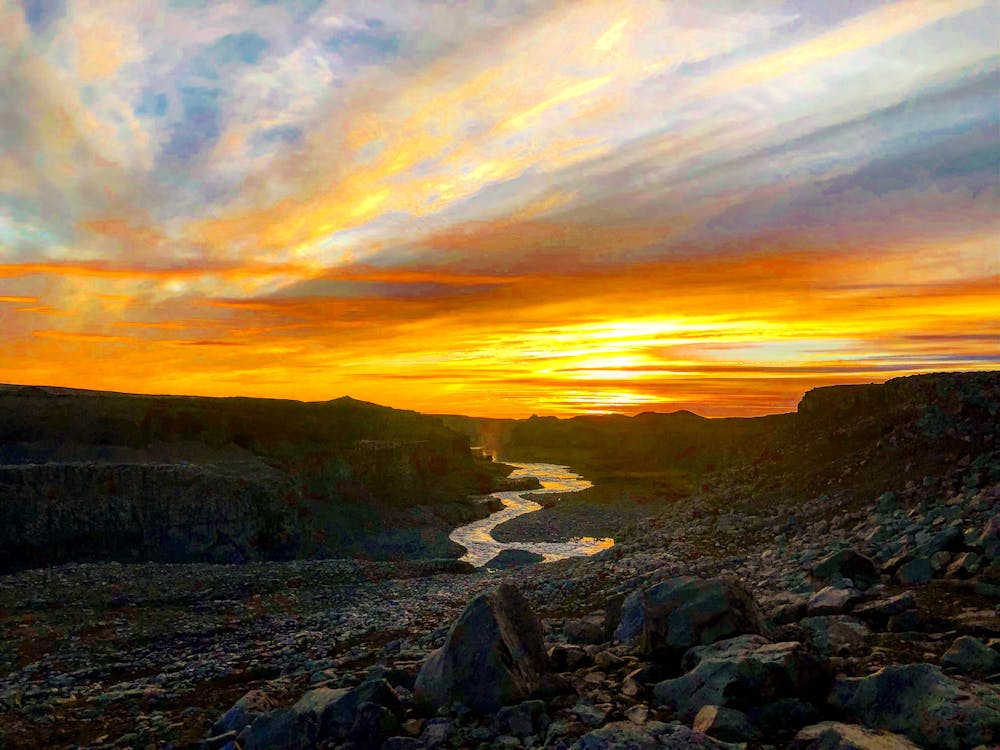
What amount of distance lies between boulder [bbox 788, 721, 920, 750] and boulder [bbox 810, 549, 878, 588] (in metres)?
6.69

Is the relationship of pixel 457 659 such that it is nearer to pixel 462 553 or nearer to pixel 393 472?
pixel 462 553

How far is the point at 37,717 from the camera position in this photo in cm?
1417

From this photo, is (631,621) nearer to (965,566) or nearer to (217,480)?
(965,566)

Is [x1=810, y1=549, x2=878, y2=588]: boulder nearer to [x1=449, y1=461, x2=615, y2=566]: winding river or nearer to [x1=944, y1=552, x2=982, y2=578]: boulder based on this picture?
[x1=944, y1=552, x2=982, y2=578]: boulder

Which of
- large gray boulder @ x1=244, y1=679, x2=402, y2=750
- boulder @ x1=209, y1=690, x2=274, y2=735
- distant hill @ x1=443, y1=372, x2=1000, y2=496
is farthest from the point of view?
distant hill @ x1=443, y1=372, x2=1000, y2=496

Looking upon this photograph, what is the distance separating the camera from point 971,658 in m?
7.86

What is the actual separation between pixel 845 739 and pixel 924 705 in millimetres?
1208

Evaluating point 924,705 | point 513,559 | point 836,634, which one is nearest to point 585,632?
point 836,634

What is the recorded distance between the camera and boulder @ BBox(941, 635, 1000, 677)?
25.2 feet

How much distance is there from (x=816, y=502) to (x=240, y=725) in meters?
20.3

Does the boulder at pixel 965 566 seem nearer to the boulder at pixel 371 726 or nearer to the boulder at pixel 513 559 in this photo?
the boulder at pixel 371 726

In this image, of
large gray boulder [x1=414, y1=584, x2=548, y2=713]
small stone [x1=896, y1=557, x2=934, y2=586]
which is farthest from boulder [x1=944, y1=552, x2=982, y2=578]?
large gray boulder [x1=414, y1=584, x2=548, y2=713]

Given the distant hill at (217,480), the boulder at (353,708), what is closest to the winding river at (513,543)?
the distant hill at (217,480)

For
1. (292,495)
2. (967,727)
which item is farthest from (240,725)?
(292,495)
